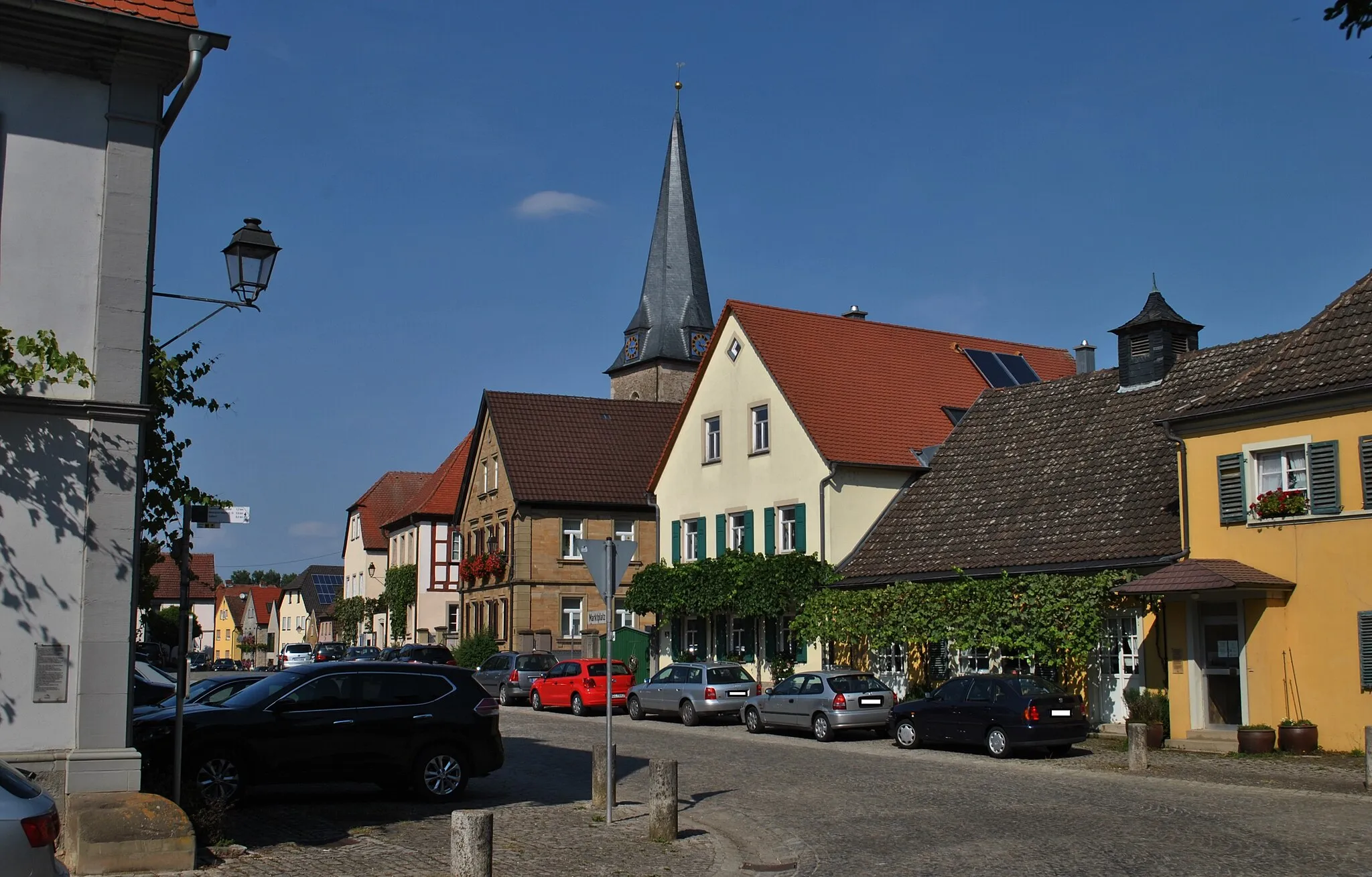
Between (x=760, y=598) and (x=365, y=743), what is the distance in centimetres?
1957

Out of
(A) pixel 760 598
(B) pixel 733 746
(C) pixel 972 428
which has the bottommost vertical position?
(B) pixel 733 746

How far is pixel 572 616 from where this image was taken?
163ft

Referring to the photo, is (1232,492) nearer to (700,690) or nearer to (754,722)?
(754,722)

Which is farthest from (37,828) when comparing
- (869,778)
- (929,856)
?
(869,778)

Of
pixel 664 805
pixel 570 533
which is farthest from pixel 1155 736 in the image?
pixel 570 533

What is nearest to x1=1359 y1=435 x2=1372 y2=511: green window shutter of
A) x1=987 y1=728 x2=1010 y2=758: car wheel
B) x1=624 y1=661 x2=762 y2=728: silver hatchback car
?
x1=987 y1=728 x2=1010 y2=758: car wheel

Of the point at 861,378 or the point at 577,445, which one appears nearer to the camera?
the point at 861,378

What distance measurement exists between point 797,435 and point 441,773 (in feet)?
68.0

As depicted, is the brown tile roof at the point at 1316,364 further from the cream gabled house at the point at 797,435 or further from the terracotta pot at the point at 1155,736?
the cream gabled house at the point at 797,435

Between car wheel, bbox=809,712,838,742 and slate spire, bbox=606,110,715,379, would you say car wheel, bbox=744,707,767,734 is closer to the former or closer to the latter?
car wheel, bbox=809,712,838,742

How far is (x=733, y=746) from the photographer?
25250 millimetres

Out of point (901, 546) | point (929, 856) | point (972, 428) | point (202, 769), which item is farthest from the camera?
point (972, 428)

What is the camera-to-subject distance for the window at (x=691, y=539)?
40.5 metres

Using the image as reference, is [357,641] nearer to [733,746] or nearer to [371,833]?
[733,746]
